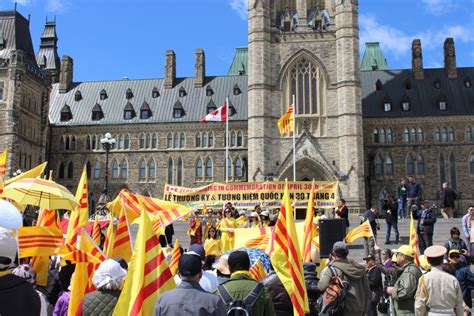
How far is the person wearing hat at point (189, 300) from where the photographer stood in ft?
12.4

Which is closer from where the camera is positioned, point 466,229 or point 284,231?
point 284,231

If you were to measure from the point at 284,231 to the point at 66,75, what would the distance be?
162 ft

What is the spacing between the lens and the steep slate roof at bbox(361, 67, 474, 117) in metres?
43.9

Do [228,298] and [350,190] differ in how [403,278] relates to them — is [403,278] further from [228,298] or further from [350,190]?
[350,190]

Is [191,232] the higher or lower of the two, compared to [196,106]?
lower

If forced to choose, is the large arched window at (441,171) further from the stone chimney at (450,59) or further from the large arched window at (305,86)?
the large arched window at (305,86)

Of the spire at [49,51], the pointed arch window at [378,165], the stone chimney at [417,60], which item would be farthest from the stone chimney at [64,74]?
the stone chimney at [417,60]

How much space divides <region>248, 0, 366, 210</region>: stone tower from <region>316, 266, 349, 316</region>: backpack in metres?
29.3

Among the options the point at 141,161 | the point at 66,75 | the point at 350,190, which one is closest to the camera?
the point at 350,190

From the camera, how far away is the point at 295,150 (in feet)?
118

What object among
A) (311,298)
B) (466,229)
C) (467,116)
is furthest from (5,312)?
(467,116)

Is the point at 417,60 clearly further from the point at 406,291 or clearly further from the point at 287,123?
the point at 406,291

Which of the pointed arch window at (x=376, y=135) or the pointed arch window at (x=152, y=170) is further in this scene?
the pointed arch window at (x=152, y=170)

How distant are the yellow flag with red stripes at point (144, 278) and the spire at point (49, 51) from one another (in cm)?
5347
